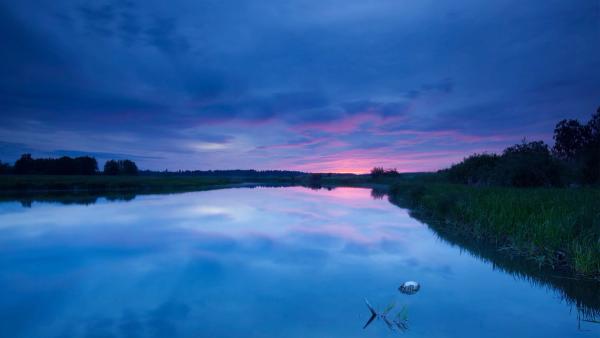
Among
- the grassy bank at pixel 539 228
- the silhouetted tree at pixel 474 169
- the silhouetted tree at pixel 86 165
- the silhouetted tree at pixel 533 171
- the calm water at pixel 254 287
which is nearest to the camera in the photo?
the calm water at pixel 254 287

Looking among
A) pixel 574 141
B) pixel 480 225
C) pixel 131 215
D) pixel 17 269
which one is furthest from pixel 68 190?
pixel 574 141

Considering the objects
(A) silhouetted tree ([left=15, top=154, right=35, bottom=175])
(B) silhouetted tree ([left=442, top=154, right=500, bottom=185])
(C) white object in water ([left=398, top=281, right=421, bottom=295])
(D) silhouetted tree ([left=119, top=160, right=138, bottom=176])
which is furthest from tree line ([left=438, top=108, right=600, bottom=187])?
(A) silhouetted tree ([left=15, top=154, right=35, bottom=175])

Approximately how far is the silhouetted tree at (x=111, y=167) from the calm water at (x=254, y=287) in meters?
67.9

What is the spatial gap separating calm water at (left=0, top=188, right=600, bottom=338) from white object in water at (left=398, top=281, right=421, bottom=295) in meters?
0.13

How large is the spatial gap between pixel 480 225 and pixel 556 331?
629 centimetres

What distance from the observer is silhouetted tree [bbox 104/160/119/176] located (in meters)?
71.0

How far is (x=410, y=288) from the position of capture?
571 centimetres

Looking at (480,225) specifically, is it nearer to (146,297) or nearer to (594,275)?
(594,275)

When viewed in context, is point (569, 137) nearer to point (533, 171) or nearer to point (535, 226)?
point (533, 171)

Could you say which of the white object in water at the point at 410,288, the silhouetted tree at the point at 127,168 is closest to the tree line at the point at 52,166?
the silhouetted tree at the point at 127,168

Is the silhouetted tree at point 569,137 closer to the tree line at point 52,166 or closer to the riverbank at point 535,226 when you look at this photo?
the riverbank at point 535,226

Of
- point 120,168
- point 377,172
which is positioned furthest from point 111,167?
point 377,172

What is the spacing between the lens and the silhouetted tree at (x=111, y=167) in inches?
2797

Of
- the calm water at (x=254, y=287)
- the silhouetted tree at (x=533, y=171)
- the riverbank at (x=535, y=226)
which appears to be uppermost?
the silhouetted tree at (x=533, y=171)
